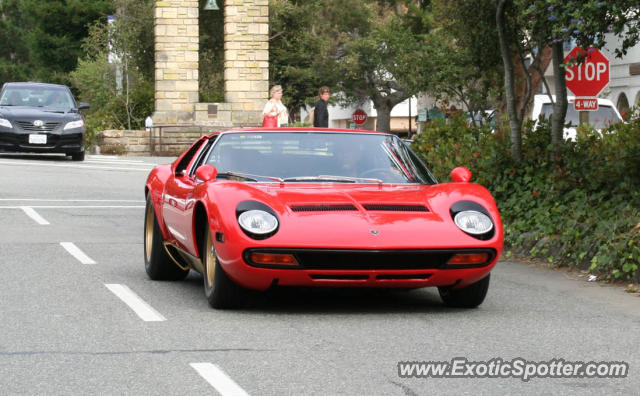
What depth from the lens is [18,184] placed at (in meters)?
21.0

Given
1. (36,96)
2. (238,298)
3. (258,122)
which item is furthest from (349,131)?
(258,122)

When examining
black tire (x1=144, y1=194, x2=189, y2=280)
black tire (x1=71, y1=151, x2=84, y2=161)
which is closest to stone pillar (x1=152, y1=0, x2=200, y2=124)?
black tire (x1=71, y1=151, x2=84, y2=161)

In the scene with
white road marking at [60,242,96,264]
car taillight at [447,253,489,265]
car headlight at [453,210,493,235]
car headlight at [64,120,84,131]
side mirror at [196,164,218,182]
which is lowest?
white road marking at [60,242,96,264]

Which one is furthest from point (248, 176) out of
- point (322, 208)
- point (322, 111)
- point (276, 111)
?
point (322, 111)

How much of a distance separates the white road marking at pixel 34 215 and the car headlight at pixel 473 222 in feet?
26.2

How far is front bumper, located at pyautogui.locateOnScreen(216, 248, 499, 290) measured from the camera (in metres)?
7.70

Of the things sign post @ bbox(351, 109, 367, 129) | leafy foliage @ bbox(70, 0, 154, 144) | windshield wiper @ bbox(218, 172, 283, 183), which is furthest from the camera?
sign post @ bbox(351, 109, 367, 129)

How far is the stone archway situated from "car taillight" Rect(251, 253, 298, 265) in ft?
112

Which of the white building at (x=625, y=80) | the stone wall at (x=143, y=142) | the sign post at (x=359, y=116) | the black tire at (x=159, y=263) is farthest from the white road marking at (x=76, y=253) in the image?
the sign post at (x=359, y=116)

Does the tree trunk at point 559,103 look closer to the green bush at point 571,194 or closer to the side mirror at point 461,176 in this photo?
the green bush at point 571,194

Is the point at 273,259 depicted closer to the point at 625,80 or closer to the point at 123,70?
the point at 123,70

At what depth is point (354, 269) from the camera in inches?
306

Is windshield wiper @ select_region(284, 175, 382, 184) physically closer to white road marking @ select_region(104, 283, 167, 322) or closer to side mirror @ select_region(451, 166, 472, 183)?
side mirror @ select_region(451, 166, 472, 183)

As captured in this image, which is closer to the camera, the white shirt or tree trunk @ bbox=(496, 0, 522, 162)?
tree trunk @ bbox=(496, 0, 522, 162)
